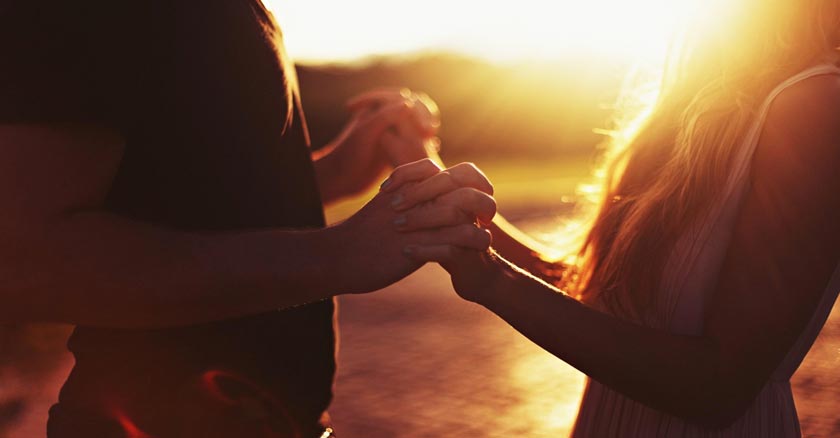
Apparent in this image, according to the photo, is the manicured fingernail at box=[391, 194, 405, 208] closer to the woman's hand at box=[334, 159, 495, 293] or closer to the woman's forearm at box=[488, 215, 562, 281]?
the woman's hand at box=[334, 159, 495, 293]

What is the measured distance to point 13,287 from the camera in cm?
156

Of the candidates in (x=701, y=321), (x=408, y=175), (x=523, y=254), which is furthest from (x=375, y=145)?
(x=701, y=321)

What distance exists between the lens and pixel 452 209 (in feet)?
6.18

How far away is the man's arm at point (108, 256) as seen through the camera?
1524mm

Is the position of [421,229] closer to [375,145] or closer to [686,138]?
[686,138]

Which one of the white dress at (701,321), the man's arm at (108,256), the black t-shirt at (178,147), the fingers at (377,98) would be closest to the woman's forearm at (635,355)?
the white dress at (701,321)

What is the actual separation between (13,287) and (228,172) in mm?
509

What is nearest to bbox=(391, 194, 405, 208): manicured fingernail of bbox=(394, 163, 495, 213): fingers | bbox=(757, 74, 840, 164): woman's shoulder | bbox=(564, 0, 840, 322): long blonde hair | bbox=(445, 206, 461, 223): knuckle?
bbox=(394, 163, 495, 213): fingers

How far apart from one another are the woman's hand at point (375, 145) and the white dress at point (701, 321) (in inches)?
48.9

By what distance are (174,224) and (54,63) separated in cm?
42

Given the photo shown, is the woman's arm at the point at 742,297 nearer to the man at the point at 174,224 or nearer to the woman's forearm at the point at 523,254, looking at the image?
the man at the point at 174,224

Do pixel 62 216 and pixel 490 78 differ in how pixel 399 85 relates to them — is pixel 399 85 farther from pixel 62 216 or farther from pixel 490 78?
pixel 62 216

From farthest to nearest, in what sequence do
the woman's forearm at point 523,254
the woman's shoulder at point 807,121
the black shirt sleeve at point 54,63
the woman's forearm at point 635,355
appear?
the woman's forearm at point 523,254, the woman's forearm at point 635,355, the woman's shoulder at point 807,121, the black shirt sleeve at point 54,63

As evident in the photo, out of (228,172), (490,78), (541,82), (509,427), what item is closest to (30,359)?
(509,427)
